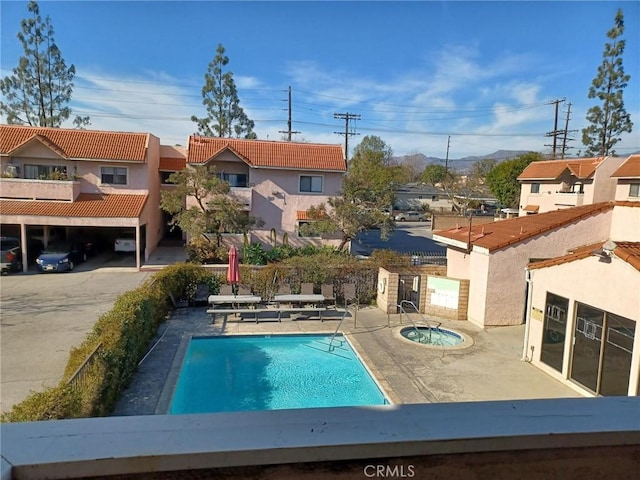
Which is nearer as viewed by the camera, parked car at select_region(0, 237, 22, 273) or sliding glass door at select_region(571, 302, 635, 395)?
sliding glass door at select_region(571, 302, 635, 395)

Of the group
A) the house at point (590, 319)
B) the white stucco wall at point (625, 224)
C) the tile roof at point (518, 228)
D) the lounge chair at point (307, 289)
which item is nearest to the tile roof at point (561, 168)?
the tile roof at point (518, 228)

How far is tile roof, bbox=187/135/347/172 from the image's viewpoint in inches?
1093

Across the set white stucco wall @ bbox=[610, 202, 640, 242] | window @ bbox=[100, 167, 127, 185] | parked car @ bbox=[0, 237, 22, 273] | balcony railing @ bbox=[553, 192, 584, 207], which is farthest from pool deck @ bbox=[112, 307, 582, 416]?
balcony railing @ bbox=[553, 192, 584, 207]

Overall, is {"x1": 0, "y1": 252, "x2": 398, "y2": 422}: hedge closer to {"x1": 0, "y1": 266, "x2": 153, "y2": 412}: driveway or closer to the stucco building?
{"x1": 0, "y1": 266, "x2": 153, "y2": 412}: driveway

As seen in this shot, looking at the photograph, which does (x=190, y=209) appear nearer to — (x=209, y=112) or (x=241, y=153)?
(x=241, y=153)

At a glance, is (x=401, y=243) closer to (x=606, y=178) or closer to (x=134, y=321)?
(x=606, y=178)

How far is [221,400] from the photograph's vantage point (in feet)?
36.0

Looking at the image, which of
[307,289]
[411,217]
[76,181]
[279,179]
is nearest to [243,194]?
[279,179]

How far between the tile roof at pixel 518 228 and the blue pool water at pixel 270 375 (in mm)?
6654

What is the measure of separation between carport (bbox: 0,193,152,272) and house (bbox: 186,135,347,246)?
5.81 m

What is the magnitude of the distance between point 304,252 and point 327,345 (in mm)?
11430

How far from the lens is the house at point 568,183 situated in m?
31.4

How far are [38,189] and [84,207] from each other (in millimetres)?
2927

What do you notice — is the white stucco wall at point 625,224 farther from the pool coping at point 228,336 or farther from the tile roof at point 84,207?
the tile roof at point 84,207
